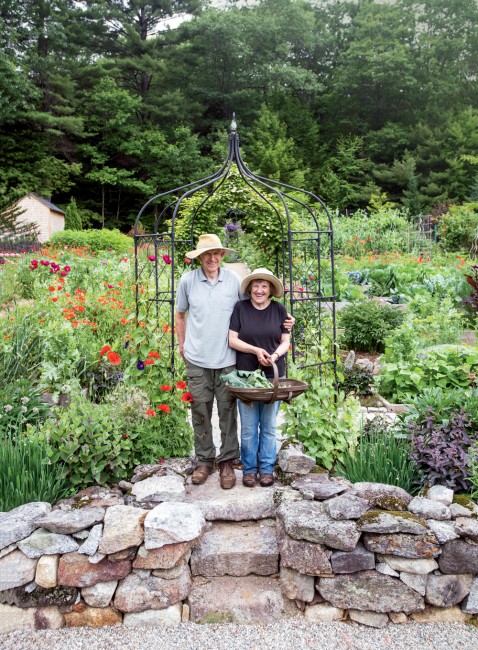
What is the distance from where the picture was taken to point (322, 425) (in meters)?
3.45

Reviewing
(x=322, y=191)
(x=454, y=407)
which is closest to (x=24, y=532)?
(x=454, y=407)

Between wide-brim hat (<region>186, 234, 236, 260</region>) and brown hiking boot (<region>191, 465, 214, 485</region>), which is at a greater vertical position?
wide-brim hat (<region>186, 234, 236, 260</region>)

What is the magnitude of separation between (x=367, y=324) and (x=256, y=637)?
4152 mm

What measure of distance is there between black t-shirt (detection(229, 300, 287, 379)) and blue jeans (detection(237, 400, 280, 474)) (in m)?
0.23

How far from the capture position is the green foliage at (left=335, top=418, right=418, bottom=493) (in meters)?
3.21

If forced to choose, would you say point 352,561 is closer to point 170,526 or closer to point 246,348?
point 170,526

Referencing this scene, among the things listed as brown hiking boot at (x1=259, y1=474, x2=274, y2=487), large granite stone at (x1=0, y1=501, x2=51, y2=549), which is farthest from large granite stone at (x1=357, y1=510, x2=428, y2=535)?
large granite stone at (x1=0, y1=501, x2=51, y2=549)

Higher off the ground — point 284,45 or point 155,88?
point 284,45

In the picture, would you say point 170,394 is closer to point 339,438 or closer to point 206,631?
point 339,438

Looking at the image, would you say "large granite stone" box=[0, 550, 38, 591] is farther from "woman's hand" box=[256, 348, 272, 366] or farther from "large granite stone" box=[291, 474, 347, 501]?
"woman's hand" box=[256, 348, 272, 366]

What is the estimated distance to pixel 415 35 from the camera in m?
30.5

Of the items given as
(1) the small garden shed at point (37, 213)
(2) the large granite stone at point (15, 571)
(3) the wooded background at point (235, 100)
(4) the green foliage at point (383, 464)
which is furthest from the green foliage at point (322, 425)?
(3) the wooded background at point (235, 100)

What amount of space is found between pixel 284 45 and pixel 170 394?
2763cm

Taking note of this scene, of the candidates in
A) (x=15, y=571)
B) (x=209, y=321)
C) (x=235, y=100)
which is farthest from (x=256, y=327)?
(x=235, y=100)
